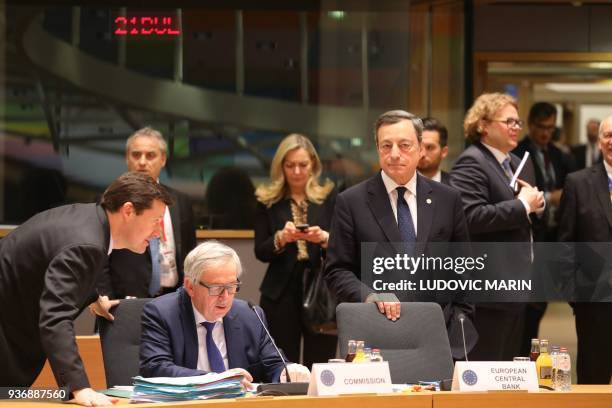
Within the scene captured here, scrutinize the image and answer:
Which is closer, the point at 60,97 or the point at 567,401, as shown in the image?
the point at 567,401

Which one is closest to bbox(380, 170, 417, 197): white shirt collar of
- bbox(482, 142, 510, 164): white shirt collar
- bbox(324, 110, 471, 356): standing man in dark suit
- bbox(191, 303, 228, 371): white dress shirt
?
bbox(324, 110, 471, 356): standing man in dark suit

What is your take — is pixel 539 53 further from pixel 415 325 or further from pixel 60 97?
pixel 415 325

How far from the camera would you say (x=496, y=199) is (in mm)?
5238

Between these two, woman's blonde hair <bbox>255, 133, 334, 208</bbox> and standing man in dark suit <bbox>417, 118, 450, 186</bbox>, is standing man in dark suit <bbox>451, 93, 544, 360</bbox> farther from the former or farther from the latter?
woman's blonde hair <bbox>255, 133, 334, 208</bbox>

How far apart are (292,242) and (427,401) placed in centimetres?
239

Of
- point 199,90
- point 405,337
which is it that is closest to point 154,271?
point 405,337

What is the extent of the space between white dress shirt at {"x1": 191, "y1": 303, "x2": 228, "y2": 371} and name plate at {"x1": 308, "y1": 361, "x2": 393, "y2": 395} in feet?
2.03

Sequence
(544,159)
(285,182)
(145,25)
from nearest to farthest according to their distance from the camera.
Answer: (285,182) < (145,25) < (544,159)

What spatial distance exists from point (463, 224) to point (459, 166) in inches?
29.5

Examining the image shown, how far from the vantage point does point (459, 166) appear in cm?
533

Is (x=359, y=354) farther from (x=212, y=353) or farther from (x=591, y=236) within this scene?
(x=591, y=236)

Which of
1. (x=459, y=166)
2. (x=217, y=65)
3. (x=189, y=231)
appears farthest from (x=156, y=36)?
(x=459, y=166)

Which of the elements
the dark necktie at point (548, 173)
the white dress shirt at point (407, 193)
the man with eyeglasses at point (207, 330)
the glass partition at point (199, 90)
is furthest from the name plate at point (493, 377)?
the dark necktie at point (548, 173)

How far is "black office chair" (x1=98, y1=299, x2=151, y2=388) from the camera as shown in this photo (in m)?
4.10
